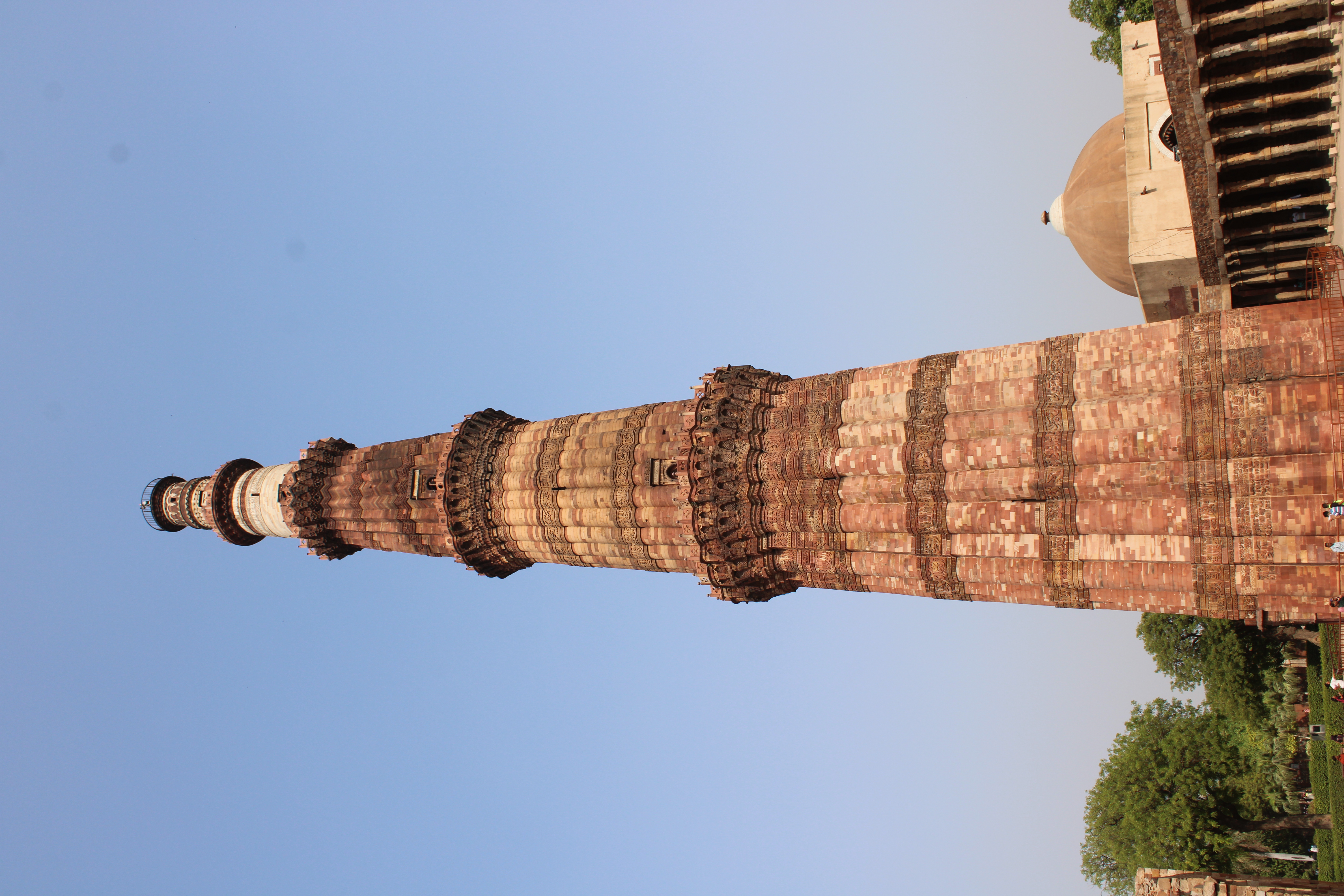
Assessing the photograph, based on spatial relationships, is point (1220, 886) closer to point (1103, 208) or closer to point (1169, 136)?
point (1103, 208)

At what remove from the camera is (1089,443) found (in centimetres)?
1920

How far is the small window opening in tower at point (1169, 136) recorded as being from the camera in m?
29.8

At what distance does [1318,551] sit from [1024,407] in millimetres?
5812

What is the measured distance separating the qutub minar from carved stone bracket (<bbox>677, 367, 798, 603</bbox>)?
0.21ft

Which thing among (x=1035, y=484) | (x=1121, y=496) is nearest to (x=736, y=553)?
(x=1035, y=484)

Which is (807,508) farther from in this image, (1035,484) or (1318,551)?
(1318,551)

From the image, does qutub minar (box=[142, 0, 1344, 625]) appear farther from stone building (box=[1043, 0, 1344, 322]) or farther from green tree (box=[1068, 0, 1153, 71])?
green tree (box=[1068, 0, 1153, 71])

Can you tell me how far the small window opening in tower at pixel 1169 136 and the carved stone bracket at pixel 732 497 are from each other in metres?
15.7

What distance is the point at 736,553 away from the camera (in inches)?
955

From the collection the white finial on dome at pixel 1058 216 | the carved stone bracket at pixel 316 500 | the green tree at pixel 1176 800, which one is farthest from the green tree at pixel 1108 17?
the carved stone bracket at pixel 316 500

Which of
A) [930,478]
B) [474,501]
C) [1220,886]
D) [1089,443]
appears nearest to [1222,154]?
[1089,443]

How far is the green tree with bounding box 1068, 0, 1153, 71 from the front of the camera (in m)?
51.5

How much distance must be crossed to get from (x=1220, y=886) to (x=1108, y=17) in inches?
1802

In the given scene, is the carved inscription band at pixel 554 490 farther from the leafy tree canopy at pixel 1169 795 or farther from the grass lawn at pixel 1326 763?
the leafy tree canopy at pixel 1169 795
